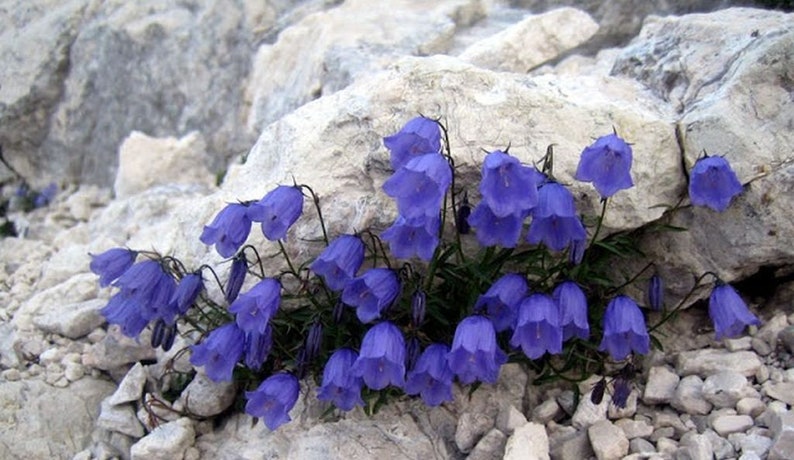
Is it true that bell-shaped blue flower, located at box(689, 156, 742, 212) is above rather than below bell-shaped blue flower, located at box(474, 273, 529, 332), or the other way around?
above

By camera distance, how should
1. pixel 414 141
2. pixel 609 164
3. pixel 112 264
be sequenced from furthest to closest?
pixel 112 264 < pixel 414 141 < pixel 609 164

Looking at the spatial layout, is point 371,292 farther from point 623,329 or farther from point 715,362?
point 715,362

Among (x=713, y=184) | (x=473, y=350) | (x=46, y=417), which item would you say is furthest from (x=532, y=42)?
(x=46, y=417)

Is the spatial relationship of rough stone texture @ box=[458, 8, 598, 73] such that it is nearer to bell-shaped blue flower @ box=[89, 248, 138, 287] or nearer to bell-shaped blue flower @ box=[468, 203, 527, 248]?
bell-shaped blue flower @ box=[468, 203, 527, 248]

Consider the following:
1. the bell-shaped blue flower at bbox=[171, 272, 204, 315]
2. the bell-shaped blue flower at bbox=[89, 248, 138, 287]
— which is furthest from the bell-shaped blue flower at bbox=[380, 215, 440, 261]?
the bell-shaped blue flower at bbox=[89, 248, 138, 287]

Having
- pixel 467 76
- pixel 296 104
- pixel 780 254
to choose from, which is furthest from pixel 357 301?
pixel 296 104

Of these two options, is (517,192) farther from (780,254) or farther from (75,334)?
(75,334)

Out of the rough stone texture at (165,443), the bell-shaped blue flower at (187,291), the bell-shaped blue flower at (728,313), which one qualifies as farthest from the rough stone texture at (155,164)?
the bell-shaped blue flower at (728,313)
